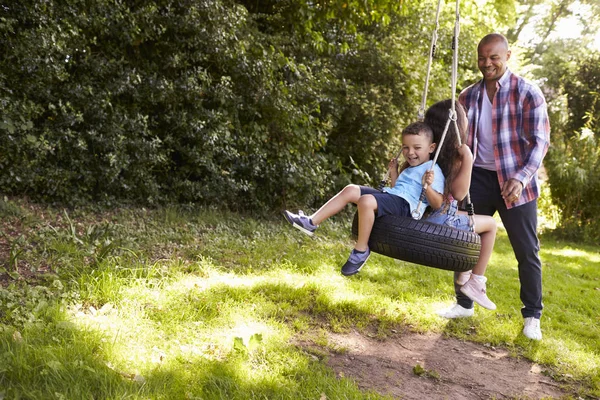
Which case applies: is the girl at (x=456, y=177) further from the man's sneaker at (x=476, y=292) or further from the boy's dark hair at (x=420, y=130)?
the boy's dark hair at (x=420, y=130)

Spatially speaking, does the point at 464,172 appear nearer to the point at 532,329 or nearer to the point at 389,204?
the point at 389,204

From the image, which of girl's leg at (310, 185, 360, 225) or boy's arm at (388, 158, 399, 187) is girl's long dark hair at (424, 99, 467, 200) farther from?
girl's leg at (310, 185, 360, 225)

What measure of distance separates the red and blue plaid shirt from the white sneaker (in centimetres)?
107

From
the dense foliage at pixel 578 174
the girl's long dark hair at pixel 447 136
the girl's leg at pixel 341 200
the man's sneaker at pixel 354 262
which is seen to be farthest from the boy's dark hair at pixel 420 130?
the dense foliage at pixel 578 174

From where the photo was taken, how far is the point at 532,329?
424 centimetres

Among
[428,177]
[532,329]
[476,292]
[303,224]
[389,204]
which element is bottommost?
[532,329]

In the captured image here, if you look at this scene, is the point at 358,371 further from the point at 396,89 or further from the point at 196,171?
the point at 396,89

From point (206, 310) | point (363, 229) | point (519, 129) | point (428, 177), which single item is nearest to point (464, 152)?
point (428, 177)

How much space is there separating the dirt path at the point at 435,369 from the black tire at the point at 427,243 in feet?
2.41

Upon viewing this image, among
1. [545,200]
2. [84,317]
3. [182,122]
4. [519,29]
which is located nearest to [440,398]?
[84,317]

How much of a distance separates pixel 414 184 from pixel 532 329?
1.63 meters

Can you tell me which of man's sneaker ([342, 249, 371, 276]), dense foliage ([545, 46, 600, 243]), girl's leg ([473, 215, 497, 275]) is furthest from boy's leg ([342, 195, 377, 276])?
dense foliage ([545, 46, 600, 243])

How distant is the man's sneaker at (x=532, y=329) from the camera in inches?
166

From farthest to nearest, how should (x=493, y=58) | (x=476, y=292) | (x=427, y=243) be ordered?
1. (x=476, y=292)
2. (x=493, y=58)
3. (x=427, y=243)
